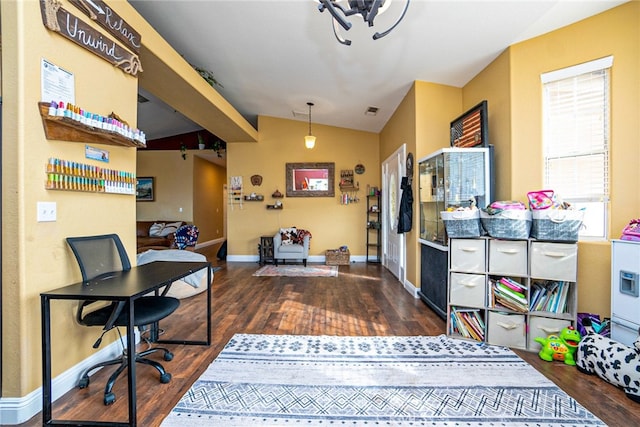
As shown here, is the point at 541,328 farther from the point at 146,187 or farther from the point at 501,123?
the point at 146,187

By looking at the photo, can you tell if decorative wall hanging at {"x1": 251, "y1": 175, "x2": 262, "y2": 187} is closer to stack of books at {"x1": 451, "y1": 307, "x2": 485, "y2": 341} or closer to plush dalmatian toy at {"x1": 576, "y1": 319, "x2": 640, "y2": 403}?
stack of books at {"x1": 451, "y1": 307, "x2": 485, "y2": 341}

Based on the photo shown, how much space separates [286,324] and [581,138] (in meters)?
3.28

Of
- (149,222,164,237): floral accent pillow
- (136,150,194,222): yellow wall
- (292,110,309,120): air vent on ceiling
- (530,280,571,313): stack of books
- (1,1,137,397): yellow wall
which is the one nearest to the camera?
(1,1,137,397): yellow wall

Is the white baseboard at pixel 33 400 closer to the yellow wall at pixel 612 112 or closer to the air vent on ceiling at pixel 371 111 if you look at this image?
the yellow wall at pixel 612 112

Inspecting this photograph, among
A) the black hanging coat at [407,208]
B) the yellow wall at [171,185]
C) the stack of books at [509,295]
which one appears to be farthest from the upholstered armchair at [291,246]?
the stack of books at [509,295]

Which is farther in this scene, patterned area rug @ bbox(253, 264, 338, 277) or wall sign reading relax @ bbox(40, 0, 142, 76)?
patterned area rug @ bbox(253, 264, 338, 277)

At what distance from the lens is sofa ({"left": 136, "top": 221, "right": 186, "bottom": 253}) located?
5.94 m

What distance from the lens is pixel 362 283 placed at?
456 centimetres

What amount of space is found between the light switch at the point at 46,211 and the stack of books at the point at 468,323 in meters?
Result: 3.13

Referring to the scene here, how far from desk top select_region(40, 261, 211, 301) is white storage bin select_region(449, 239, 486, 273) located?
85.9 inches

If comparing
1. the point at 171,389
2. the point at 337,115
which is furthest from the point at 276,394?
the point at 337,115

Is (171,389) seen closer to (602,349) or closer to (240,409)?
(240,409)

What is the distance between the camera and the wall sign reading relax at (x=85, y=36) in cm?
171

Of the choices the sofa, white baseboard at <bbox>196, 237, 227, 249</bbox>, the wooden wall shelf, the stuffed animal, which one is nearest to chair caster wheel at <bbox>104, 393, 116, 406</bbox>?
the wooden wall shelf
